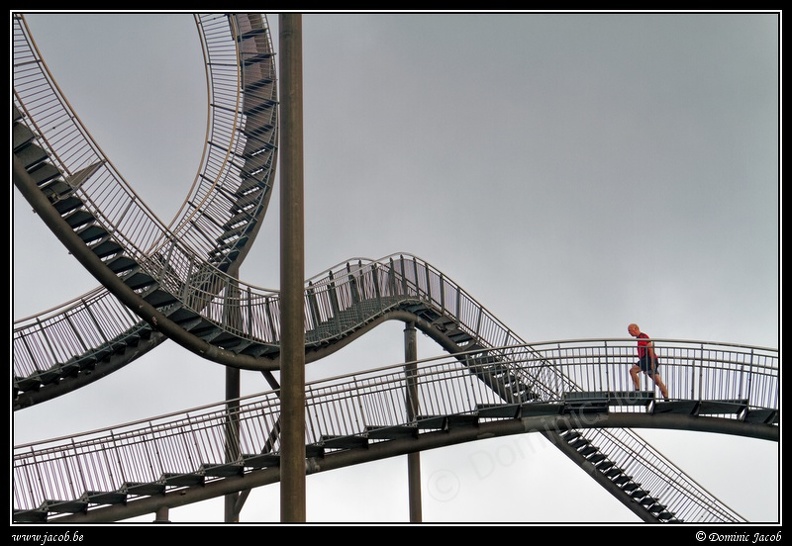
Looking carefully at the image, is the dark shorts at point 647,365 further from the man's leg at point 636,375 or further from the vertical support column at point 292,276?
the vertical support column at point 292,276

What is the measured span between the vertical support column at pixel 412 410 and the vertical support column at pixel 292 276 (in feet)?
14.4

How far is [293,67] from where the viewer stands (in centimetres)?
1286

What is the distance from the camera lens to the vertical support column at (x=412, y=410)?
16.6 meters

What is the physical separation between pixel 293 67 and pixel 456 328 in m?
13.9

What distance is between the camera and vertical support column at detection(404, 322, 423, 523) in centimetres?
1664

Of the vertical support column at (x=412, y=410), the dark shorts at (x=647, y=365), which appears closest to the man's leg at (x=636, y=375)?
the dark shorts at (x=647, y=365)

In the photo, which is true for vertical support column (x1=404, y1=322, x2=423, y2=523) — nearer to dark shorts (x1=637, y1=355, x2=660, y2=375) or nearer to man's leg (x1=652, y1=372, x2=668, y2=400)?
dark shorts (x1=637, y1=355, x2=660, y2=375)

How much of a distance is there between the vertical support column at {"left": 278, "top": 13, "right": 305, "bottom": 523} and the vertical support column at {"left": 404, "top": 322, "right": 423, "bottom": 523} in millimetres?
4381

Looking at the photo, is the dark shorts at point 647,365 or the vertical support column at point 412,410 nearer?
the vertical support column at point 412,410

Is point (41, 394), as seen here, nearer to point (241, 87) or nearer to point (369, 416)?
point (369, 416)

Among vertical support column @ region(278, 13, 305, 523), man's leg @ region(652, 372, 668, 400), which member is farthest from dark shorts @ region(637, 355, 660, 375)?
vertical support column @ region(278, 13, 305, 523)

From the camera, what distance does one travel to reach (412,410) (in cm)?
1661

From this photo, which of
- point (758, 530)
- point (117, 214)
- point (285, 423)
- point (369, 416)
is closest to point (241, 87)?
point (117, 214)

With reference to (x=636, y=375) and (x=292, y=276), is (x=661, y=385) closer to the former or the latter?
(x=636, y=375)
